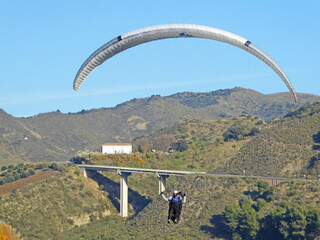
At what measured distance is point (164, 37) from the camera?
1907 inches

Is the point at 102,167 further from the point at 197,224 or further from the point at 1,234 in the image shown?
the point at 1,234

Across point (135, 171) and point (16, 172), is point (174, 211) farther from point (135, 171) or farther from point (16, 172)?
point (16, 172)

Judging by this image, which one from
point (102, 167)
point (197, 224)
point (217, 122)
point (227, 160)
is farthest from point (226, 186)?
point (217, 122)

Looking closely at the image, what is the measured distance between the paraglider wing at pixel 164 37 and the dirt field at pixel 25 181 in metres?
50.4

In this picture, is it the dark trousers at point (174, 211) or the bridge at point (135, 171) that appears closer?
the dark trousers at point (174, 211)

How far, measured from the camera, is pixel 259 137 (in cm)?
10994

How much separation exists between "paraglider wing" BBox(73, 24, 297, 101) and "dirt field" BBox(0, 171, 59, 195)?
165 ft

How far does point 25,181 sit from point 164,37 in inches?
2422

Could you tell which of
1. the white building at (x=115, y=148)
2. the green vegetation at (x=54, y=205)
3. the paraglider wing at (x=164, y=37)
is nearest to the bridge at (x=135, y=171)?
the green vegetation at (x=54, y=205)

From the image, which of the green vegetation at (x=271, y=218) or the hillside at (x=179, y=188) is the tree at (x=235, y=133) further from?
the green vegetation at (x=271, y=218)

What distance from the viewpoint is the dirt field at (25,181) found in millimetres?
97000

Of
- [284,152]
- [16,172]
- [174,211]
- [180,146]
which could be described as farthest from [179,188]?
[174,211]

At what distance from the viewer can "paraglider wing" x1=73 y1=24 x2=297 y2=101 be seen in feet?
151

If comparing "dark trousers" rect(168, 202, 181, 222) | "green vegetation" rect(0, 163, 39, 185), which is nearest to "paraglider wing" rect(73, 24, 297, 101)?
"dark trousers" rect(168, 202, 181, 222)
